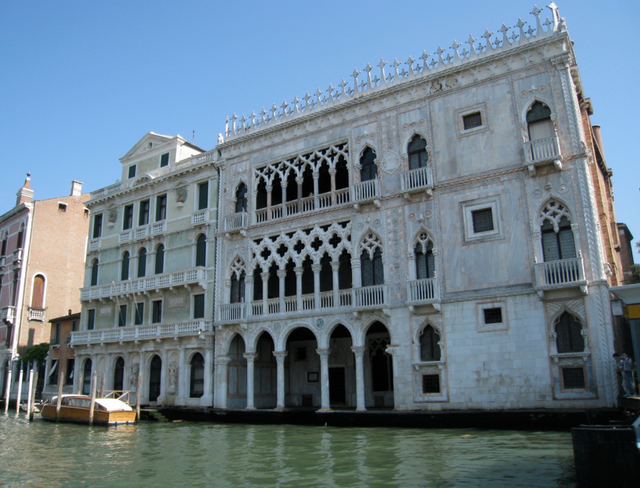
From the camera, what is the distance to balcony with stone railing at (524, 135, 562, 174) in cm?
1838

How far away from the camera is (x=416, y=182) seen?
21.1 m

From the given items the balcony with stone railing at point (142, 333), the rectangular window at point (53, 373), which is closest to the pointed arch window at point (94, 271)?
the balcony with stone railing at point (142, 333)

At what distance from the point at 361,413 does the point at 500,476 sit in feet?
34.9

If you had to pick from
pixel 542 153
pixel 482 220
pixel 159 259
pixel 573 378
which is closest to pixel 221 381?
pixel 159 259

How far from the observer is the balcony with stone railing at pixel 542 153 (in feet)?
60.3

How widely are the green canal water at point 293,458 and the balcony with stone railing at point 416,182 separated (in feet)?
28.1

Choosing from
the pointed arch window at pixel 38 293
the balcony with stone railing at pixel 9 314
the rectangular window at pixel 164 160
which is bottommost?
the balcony with stone railing at pixel 9 314

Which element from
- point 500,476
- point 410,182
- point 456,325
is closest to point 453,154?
point 410,182

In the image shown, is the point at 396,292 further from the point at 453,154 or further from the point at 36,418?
the point at 36,418

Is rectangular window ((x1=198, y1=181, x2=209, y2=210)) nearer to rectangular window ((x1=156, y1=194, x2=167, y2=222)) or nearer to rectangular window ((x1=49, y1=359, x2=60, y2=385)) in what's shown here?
rectangular window ((x1=156, y1=194, x2=167, y2=222))

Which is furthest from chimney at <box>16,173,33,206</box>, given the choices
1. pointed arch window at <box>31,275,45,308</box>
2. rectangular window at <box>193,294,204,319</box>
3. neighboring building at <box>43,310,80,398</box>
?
rectangular window at <box>193,294,204,319</box>

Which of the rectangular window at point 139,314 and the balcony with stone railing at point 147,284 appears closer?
the balcony with stone railing at point 147,284

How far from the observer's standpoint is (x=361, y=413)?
20.4 metres

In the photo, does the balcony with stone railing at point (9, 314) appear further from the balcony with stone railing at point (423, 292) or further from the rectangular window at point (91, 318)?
the balcony with stone railing at point (423, 292)
